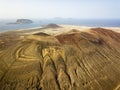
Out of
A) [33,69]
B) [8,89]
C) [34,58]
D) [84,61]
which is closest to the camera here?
[8,89]

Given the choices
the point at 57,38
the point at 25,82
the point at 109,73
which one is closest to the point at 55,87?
the point at 25,82


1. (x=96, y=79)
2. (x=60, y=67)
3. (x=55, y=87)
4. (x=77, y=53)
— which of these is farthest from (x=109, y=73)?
(x=55, y=87)

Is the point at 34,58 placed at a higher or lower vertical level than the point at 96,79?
higher

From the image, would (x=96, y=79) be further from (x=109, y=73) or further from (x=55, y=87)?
(x=55, y=87)

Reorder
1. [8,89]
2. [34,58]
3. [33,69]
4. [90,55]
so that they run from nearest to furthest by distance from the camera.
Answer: [8,89] → [33,69] → [34,58] → [90,55]

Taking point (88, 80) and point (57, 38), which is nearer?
point (88, 80)

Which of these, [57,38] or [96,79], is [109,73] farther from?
[57,38]
